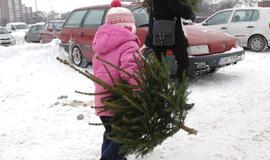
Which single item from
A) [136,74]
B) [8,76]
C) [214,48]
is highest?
[136,74]

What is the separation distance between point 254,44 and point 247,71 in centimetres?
472

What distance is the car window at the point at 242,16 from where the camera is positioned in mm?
13900

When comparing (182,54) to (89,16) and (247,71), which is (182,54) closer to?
(247,71)

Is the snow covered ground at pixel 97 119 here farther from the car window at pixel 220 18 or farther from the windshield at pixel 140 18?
the car window at pixel 220 18

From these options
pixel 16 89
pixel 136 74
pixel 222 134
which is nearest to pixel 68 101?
pixel 16 89

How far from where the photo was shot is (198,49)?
25.4 ft

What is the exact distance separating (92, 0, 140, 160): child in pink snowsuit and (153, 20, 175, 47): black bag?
78.4 inches

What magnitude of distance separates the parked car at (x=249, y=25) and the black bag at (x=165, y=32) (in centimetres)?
831

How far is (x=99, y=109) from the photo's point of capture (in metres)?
3.72

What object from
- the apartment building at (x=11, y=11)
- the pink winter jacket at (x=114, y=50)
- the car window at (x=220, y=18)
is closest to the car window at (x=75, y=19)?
the car window at (x=220, y=18)

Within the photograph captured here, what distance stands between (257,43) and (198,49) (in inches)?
249

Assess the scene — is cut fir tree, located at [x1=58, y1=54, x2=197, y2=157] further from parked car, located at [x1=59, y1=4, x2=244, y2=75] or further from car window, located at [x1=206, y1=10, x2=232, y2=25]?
car window, located at [x1=206, y1=10, x2=232, y2=25]

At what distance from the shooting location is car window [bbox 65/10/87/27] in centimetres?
1079

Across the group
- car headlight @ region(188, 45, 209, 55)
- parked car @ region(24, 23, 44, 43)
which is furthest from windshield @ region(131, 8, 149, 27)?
parked car @ region(24, 23, 44, 43)
